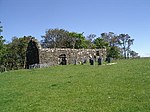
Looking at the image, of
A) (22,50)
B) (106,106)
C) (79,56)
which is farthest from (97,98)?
(22,50)

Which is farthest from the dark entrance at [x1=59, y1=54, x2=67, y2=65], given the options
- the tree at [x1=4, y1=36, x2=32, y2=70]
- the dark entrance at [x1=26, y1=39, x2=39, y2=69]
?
the tree at [x1=4, y1=36, x2=32, y2=70]

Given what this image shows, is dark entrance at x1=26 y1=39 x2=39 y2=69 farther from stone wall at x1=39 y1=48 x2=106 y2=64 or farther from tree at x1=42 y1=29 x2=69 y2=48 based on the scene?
tree at x1=42 y1=29 x2=69 y2=48

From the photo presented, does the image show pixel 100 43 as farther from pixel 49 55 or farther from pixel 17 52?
pixel 49 55

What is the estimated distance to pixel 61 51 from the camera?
2231 inches

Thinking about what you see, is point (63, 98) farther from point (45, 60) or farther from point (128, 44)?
point (128, 44)

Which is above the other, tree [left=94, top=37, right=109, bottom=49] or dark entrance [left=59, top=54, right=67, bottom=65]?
tree [left=94, top=37, right=109, bottom=49]

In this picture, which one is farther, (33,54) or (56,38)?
(56,38)

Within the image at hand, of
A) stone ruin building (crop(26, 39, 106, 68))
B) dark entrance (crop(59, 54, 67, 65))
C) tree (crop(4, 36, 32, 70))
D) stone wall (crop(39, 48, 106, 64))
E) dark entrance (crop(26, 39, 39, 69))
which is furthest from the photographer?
tree (crop(4, 36, 32, 70))

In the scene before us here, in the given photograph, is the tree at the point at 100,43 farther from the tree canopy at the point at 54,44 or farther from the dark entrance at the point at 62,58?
the dark entrance at the point at 62,58

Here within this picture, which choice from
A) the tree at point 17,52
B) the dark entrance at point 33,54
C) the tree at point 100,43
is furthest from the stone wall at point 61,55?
the tree at point 17,52

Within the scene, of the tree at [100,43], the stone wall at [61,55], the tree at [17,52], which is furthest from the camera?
the tree at [100,43]

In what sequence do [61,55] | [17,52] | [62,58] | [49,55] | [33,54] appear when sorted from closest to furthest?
1. [49,55]
2. [33,54]
3. [61,55]
4. [62,58]
5. [17,52]

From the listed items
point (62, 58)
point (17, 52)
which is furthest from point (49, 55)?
point (17, 52)

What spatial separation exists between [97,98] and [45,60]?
132 ft
